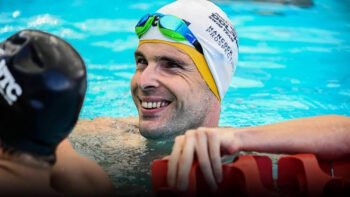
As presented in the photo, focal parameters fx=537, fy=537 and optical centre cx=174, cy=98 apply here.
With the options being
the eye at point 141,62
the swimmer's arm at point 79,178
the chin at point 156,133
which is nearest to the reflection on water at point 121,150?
the chin at point 156,133

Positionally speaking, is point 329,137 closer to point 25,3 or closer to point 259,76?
point 259,76

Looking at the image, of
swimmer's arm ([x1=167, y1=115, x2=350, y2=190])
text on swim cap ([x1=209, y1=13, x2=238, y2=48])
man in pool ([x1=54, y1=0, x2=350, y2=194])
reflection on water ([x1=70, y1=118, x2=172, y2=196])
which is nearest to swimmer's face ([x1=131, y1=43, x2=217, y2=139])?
man in pool ([x1=54, y1=0, x2=350, y2=194])

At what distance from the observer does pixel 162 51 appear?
3707mm

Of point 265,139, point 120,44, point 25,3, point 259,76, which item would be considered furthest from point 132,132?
point 25,3

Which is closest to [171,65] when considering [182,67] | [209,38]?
[182,67]

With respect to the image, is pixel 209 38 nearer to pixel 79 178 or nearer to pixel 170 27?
pixel 170 27

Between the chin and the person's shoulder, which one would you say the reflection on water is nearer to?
the person's shoulder

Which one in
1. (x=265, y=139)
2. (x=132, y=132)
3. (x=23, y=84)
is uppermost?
(x=23, y=84)

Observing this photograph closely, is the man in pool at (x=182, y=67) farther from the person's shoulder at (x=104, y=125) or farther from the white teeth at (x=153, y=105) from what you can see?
the person's shoulder at (x=104, y=125)

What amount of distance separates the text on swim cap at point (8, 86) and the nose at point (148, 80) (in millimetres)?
1995

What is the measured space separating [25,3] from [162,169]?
815 centimetres

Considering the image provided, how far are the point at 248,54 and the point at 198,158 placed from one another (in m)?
5.63

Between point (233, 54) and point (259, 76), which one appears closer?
point (233, 54)

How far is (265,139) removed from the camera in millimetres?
2299
